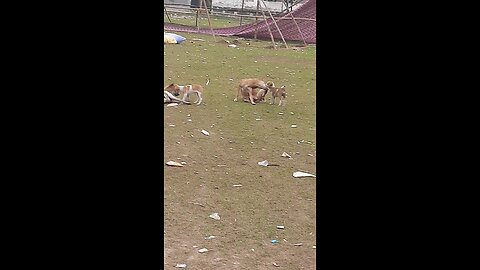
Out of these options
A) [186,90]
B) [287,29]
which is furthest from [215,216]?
[287,29]

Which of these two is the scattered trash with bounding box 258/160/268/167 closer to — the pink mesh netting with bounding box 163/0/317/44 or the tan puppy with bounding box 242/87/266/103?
the tan puppy with bounding box 242/87/266/103

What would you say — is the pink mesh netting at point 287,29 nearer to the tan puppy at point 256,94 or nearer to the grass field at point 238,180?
the grass field at point 238,180

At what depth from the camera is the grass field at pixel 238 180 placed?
1676 millimetres

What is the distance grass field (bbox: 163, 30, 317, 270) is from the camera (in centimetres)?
168

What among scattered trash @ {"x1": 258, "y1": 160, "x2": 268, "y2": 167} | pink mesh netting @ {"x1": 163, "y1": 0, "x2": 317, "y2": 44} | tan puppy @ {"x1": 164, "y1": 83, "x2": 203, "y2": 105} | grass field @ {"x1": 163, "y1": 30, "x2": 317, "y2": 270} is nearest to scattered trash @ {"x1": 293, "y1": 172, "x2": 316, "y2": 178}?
grass field @ {"x1": 163, "y1": 30, "x2": 317, "y2": 270}

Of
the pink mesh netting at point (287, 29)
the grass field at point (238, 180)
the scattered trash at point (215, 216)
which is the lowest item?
the scattered trash at point (215, 216)

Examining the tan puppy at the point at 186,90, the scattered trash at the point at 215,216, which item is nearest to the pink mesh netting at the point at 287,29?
the tan puppy at the point at 186,90

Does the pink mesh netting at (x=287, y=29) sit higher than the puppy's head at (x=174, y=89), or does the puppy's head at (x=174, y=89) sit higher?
the pink mesh netting at (x=287, y=29)

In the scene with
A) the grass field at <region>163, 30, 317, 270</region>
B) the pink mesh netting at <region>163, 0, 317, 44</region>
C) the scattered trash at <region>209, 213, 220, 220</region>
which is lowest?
the scattered trash at <region>209, 213, 220, 220</region>

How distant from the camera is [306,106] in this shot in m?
3.80

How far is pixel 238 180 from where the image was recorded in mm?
2355
